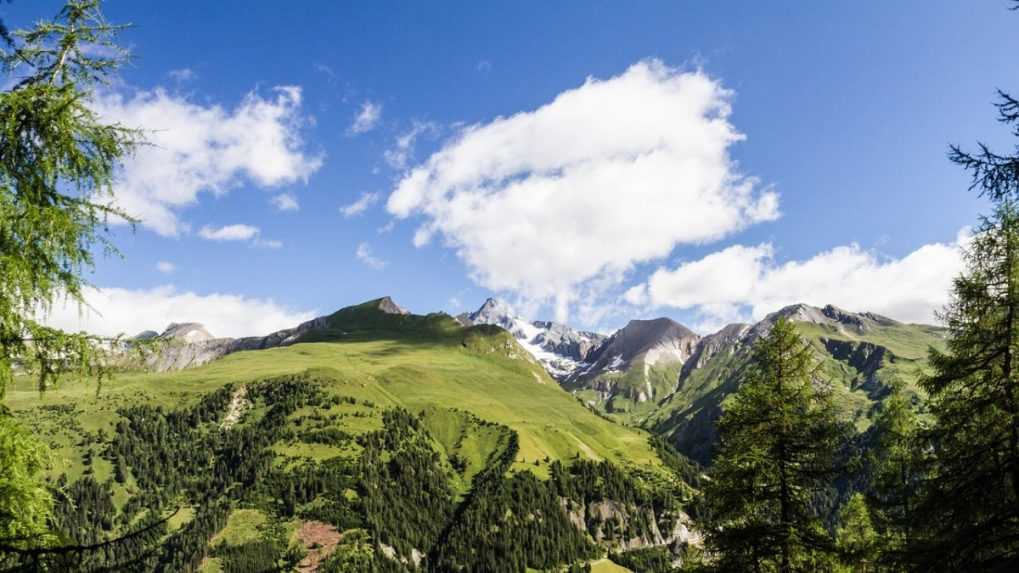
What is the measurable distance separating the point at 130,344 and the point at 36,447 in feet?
10.7

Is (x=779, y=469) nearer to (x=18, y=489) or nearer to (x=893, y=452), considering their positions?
(x=893, y=452)

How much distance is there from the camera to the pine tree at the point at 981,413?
17562 mm

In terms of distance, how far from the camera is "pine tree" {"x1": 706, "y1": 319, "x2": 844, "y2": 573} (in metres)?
20.8

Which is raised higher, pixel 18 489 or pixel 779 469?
pixel 18 489

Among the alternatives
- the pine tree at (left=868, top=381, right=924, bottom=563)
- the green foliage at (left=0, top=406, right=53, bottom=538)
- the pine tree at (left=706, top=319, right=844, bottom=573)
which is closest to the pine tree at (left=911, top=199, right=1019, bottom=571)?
the pine tree at (left=706, top=319, right=844, bottom=573)

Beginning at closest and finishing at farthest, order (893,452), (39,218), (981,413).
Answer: (39,218)
(981,413)
(893,452)

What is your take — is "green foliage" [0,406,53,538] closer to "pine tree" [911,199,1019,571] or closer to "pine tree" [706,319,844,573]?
"pine tree" [706,319,844,573]

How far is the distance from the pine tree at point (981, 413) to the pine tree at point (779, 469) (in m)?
3.25

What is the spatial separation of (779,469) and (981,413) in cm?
681

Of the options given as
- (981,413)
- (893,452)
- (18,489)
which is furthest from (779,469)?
(18,489)

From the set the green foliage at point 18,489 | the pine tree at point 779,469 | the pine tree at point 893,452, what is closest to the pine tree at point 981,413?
the pine tree at point 779,469

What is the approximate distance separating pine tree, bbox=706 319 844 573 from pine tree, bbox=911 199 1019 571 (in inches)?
128

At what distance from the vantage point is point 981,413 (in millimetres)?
19656

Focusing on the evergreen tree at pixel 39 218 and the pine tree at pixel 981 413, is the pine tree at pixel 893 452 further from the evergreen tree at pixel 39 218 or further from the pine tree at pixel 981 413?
the evergreen tree at pixel 39 218
